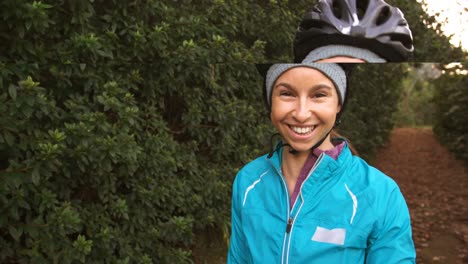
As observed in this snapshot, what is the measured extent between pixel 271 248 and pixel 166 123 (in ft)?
6.43

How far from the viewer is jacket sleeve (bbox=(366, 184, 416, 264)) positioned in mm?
1133

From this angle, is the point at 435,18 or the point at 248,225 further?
the point at 435,18

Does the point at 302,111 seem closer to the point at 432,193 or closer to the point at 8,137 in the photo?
the point at 432,193

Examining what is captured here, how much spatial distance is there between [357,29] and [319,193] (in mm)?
411

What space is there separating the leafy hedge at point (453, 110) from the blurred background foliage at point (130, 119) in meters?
0.77

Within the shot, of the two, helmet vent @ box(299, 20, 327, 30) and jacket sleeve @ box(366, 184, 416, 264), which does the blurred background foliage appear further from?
jacket sleeve @ box(366, 184, 416, 264)

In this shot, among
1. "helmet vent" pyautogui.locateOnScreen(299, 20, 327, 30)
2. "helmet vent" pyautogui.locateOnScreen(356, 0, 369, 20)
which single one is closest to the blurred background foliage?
"helmet vent" pyautogui.locateOnScreen(356, 0, 369, 20)

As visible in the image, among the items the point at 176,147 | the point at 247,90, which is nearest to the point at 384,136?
the point at 247,90

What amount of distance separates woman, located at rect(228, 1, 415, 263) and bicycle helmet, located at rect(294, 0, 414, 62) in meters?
0.03

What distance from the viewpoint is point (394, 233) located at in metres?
1.13

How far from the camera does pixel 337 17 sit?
4.28ft

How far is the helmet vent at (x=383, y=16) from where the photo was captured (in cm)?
127

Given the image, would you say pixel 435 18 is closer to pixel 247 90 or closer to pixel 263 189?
pixel 263 189

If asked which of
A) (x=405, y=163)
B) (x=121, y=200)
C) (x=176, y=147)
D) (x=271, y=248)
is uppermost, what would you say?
(x=405, y=163)
